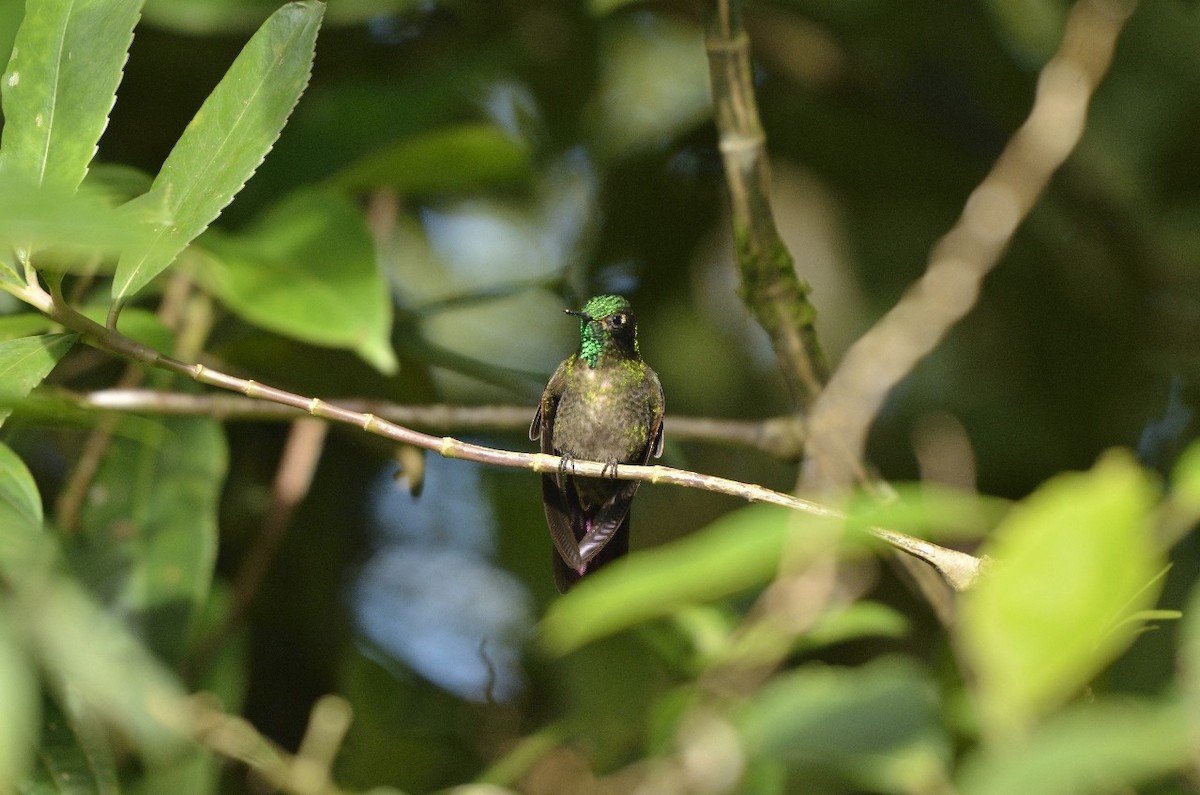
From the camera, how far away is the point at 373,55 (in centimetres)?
340

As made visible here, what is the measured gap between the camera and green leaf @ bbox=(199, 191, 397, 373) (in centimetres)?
207

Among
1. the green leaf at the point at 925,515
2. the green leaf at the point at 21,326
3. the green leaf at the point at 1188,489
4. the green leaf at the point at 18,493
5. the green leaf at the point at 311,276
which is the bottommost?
the green leaf at the point at 311,276

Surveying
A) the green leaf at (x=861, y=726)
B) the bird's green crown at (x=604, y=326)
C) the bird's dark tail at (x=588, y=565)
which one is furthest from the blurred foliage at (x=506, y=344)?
the bird's green crown at (x=604, y=326)

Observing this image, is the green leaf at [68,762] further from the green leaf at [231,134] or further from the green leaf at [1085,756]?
the green leaf at [1085,756]

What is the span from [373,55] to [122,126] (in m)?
0.73

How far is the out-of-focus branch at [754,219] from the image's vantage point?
1913 millimetres

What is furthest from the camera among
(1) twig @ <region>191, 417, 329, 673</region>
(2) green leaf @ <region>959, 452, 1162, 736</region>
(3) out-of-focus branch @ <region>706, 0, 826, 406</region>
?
(1) twig @ <region>191, 417, 329, 673</region>

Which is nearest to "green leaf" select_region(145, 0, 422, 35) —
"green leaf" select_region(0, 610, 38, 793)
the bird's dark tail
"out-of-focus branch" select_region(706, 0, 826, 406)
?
"out-of-focus branch" select_region(706, 0, 826, 406)

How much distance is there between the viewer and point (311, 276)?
2.20 meters

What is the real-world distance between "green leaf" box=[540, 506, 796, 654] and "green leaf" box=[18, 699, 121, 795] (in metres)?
1.42

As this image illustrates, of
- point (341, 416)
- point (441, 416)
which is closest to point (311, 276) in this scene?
point (441, 416)

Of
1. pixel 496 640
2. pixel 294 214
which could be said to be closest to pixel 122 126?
pixel 294 214

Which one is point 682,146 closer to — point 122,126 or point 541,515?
point 541,515

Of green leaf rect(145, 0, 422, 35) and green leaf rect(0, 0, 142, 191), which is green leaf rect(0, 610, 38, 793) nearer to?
green leaf rect(0, 0, 142, 191)
